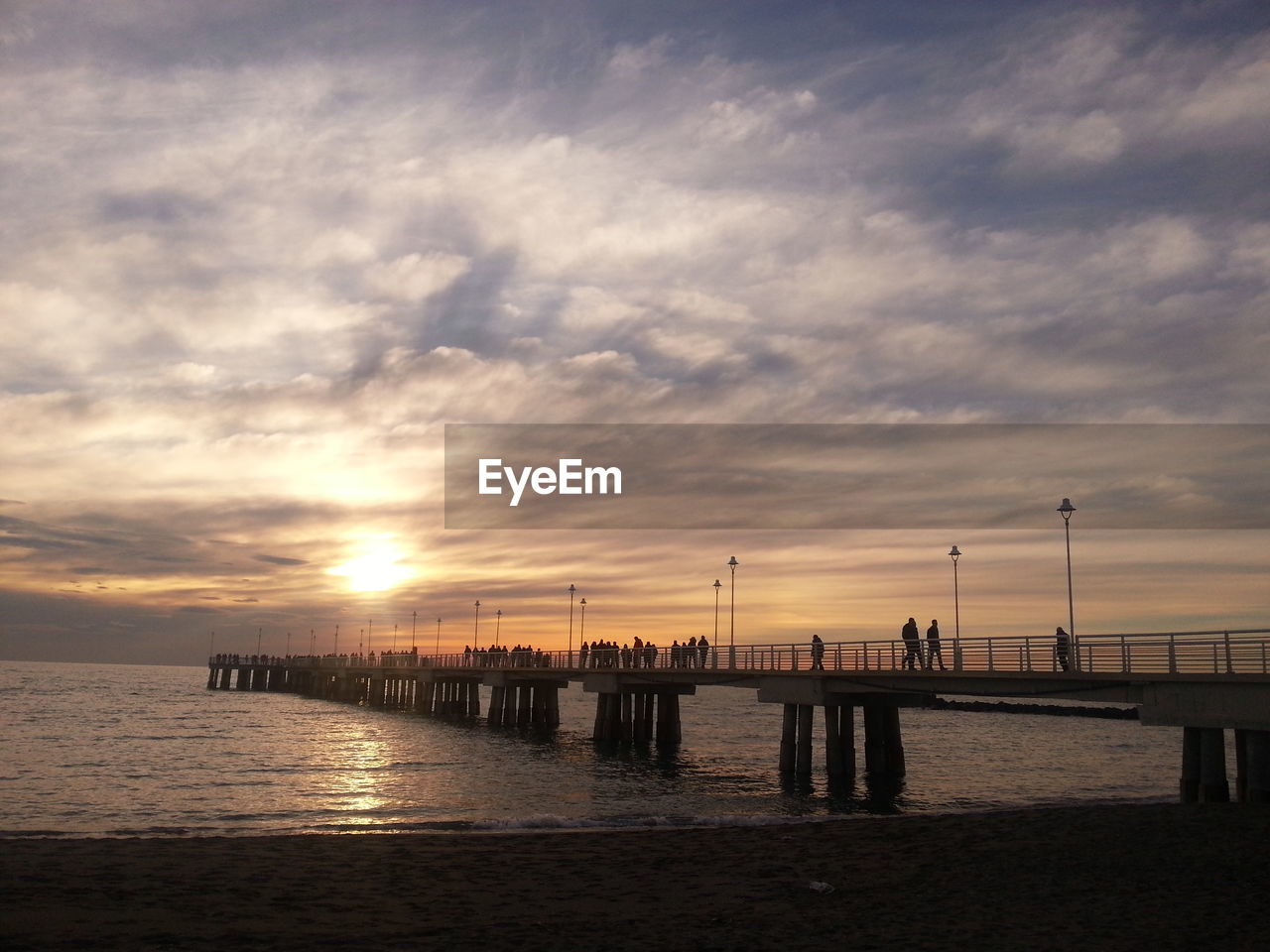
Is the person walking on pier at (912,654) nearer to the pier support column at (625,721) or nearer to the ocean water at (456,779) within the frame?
the ocean water at (456,779)

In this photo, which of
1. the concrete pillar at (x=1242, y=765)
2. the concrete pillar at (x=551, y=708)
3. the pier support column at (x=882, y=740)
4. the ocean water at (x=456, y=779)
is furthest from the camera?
the concrete pillar at (x=551, y=708)

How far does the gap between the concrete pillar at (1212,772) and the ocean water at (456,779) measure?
26.7ft

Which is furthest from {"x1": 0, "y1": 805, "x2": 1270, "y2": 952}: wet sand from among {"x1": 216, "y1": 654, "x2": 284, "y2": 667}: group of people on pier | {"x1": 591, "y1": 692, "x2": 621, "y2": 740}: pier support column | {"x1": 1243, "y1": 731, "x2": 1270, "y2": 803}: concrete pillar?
{"x1": 216, "y1": 654, "x2": 284, "y2": 667}: group of people on pier

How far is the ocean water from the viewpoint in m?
25.8

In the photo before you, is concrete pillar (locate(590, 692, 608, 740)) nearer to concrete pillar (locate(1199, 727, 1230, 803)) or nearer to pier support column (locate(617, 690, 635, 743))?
pier support column (locate(617, 690, 635, 743))

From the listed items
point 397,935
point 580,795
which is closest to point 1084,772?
point 580,795

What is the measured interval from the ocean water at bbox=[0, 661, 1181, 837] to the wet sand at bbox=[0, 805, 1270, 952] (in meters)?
5.71

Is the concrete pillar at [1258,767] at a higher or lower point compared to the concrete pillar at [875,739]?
higher

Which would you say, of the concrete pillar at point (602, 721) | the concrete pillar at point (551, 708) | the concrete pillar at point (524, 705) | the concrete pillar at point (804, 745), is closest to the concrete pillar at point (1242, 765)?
the concrete pillar at point (804, 745)

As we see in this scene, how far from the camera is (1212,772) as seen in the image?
22.3 m

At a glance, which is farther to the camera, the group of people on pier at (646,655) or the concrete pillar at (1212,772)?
the group of people on pier at (646,655)

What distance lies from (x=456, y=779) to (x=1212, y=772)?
23130mm

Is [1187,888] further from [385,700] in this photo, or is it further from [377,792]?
[385,700]

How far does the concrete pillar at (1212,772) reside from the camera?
72.7 ft
